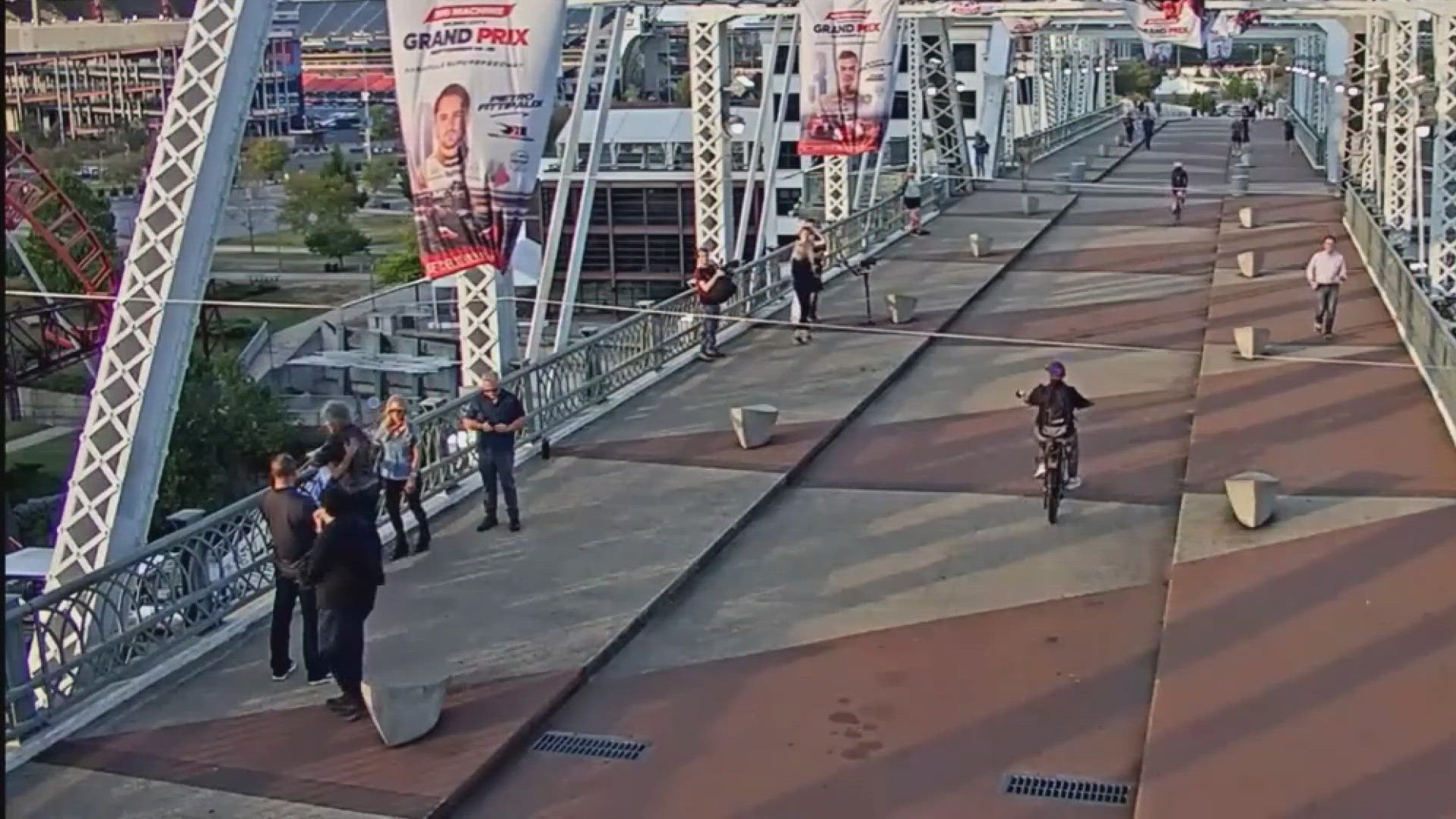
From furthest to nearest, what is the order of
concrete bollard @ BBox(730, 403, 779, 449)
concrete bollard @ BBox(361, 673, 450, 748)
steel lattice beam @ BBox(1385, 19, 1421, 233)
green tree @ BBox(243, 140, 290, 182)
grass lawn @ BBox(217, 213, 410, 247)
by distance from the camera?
green tree @ BBox(243, 140, 290, 182), grass lawn @ BBox(217, 213, 410, 247), steel lattice beam @ BBox(1385, 19, 1421, 233), concrete bollard @ BBox(730, 403, 779, 449), concrete bollard @ BBox(361, 673, 450, 748)

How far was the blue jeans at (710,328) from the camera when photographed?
20.8 metres

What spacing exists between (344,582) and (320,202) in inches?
3253

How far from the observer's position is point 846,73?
24.2 meters

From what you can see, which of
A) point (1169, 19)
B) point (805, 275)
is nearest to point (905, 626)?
point (805, 275)

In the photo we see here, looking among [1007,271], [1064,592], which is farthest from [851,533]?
[1007,271]

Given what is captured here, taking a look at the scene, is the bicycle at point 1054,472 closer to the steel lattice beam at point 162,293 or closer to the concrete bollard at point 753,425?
the concrete bollard at point 753,425

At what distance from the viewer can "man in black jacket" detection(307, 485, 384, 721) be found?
917 cm

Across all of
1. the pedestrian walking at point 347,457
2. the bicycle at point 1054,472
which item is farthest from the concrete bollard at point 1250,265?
the pedestrian walking at point 347,457

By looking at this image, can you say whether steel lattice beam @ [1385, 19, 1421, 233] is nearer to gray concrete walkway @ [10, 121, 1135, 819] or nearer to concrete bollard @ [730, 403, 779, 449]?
gray concrete walkway @ [10, 121, 1135, 819]

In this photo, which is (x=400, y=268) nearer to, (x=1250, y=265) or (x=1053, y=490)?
(x=1250, y=265)

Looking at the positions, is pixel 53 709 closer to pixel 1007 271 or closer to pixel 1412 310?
pixel 1412 310

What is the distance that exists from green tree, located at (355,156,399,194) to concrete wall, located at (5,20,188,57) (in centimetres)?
5878

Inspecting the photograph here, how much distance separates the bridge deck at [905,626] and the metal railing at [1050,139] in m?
30.3

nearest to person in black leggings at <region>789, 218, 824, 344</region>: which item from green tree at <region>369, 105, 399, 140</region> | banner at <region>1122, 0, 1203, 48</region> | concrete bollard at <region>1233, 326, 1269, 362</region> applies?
concrete bollard at <region>1233, 326, 1269, 362</region>
